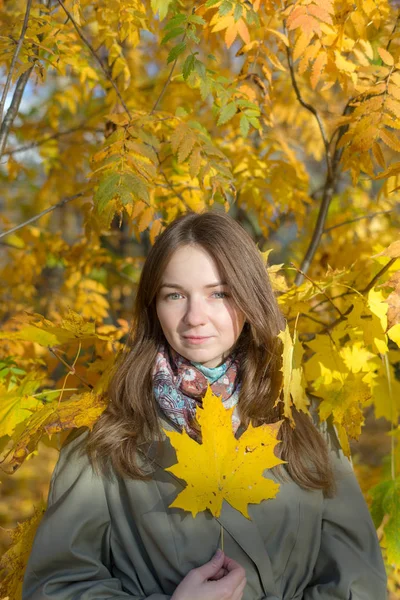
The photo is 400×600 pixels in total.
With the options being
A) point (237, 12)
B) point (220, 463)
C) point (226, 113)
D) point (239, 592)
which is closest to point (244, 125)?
point (226, 113)

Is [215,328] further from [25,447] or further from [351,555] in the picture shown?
[351,555]

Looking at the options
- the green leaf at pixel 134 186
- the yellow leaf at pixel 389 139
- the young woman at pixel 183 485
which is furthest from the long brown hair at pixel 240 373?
the yellow leaf at pixel 389 139

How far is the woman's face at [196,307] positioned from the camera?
5.32ft

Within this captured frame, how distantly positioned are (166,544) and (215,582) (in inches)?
6.0

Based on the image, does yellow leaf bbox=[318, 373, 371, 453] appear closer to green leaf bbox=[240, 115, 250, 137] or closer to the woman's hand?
the woman's hand

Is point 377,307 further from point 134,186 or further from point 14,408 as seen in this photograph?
point 14,408

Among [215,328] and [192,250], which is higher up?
[192,250]

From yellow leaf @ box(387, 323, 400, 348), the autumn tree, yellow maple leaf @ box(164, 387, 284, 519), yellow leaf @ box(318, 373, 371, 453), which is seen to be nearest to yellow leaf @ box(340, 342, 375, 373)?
the autumn tree

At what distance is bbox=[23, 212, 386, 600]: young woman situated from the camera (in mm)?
1559

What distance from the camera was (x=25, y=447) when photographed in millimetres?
1582

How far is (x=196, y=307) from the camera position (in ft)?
5.27

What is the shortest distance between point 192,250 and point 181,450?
0.49 meters

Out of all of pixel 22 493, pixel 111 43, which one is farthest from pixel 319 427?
pixel 22 493

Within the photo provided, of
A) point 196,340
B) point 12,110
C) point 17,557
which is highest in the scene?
point 12,110
